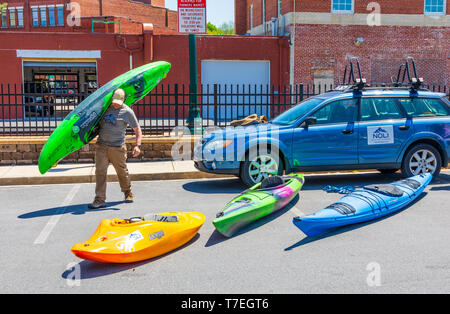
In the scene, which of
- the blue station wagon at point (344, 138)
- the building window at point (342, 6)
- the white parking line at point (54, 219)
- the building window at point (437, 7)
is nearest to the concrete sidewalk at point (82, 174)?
the white parking line at point (54, 219)

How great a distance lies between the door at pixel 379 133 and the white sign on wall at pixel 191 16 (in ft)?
18.1

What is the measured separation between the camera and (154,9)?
45.5 metres

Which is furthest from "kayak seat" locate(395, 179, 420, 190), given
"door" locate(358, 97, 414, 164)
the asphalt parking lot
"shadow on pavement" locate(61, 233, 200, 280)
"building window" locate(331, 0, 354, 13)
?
"building window" locate(331, 0, 354, 13)

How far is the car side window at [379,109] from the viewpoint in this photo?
916cm

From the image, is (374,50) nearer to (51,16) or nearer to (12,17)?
(51,16)

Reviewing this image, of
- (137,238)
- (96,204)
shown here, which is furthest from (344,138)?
(137,238)

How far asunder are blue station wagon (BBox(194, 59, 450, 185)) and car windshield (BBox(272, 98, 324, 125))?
3 cm

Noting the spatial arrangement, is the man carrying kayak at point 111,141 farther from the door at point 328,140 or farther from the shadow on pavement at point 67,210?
the door at point 328,140

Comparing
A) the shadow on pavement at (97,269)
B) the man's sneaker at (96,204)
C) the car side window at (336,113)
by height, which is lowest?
the shadow on pavement at (97,269)

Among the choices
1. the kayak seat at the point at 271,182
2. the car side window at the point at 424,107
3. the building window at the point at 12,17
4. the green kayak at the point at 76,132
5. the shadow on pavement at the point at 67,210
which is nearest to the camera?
the kayak seat at the point at 271,182

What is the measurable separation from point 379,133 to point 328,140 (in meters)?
1.00

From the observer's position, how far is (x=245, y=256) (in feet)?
17.9

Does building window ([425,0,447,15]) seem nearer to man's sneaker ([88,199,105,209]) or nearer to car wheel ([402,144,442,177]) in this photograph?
car wheel ([402,144,442,177])
